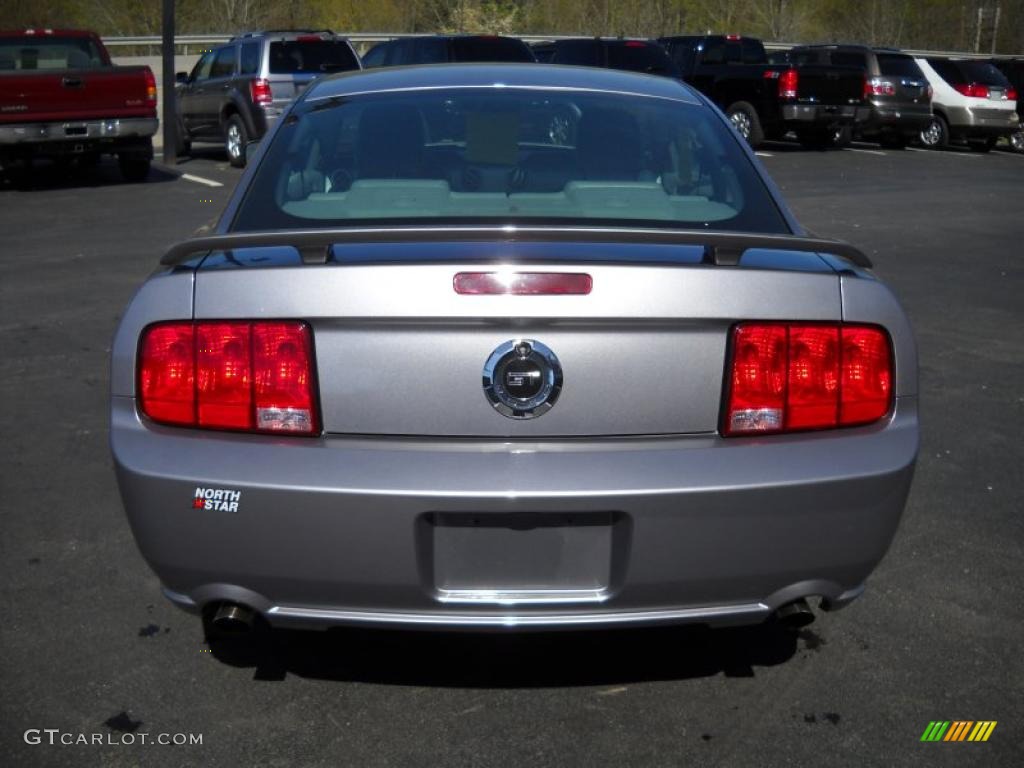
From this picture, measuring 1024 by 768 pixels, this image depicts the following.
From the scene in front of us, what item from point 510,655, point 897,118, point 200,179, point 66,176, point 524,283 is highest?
point 524,283

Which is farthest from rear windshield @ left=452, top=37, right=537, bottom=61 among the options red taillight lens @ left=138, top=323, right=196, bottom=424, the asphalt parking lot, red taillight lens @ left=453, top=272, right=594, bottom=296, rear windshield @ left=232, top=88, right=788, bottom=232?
red taillight lens @ left=453, top=272, right=594, bottom=296

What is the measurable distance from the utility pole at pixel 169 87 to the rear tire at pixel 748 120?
9467 mm

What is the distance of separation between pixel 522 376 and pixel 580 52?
66.6ft

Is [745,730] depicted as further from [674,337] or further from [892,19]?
[892,19]

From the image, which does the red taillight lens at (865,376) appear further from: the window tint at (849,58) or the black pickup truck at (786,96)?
the window tint at (849,58)

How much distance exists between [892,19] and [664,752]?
174 feet

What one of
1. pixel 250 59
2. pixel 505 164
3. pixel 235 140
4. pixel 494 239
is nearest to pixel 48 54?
pixel 250 59

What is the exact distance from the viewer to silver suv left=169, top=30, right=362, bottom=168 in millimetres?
18797

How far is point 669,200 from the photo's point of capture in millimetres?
4020

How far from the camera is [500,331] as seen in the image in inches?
119

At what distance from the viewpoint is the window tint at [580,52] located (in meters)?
22.5

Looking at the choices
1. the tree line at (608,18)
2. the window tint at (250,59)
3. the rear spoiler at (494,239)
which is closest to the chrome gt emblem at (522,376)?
the rear spoiler at (494,239)

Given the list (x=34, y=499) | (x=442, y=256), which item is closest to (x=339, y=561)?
(x=442, y=256)

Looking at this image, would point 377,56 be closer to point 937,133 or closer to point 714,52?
point 714,52
